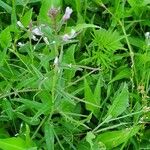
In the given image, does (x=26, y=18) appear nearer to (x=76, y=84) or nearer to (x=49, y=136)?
(x=76, y=84)

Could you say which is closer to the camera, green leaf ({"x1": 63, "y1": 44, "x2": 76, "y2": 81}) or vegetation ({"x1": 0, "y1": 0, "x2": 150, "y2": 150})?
A: vegetation ({"x1": 0, "y1": 0, "x2": 150, "y2": 150})

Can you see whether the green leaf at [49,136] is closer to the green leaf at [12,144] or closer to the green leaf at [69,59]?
the green leaf at [12,144]

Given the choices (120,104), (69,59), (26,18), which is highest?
(26,18)

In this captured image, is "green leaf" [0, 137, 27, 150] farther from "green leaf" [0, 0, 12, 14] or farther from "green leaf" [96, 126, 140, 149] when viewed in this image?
"green leaf" [0, 0, 12, 14]

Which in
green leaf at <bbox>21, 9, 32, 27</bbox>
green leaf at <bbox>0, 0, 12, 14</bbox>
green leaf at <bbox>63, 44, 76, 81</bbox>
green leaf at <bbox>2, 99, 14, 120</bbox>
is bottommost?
green leaf at <bbox>2, 99, 14, 120</bbox>

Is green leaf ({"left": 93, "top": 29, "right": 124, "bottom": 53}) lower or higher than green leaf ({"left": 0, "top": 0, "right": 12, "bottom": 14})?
lower

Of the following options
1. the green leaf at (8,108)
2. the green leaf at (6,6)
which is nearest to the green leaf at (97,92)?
the green leaf at (8,108)

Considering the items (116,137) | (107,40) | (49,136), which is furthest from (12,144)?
(107,40)

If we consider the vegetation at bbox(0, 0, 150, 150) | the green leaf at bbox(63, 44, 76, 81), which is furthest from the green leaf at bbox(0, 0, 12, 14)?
the green leaf at bbox(63, 44, 76, 81)
